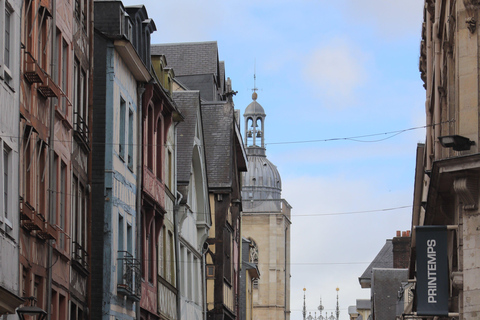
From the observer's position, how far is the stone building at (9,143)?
1930 centimetres

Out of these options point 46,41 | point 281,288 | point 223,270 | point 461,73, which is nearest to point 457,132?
point 461,73

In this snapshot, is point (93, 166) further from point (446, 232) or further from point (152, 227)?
point (446, 232)

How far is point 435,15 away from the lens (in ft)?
101

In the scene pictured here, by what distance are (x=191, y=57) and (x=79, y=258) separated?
82.4 ft

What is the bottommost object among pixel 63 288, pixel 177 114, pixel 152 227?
pixel 63 288

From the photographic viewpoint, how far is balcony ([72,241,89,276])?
24.8 metres

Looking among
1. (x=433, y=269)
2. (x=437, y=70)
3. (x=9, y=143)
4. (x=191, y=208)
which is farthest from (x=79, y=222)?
(x=191, y=208)

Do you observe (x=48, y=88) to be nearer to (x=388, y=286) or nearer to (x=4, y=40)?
(x=4, y=40)

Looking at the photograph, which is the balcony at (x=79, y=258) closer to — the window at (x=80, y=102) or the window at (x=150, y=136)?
the window at (x=80, y=102)

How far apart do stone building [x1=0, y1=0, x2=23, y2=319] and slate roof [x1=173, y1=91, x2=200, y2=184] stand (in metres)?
17.6

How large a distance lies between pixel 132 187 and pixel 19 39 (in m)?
9.66

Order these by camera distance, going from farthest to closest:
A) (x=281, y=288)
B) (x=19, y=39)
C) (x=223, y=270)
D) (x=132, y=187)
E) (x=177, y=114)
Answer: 1. (x=281, y=288)
2. (x=223, y=270)
3. (x=177, y=114)
4. (x=132, y=187)
5. (x=19, y=39)

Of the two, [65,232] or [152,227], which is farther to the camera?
[152,227]

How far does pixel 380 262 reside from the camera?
274 feet
